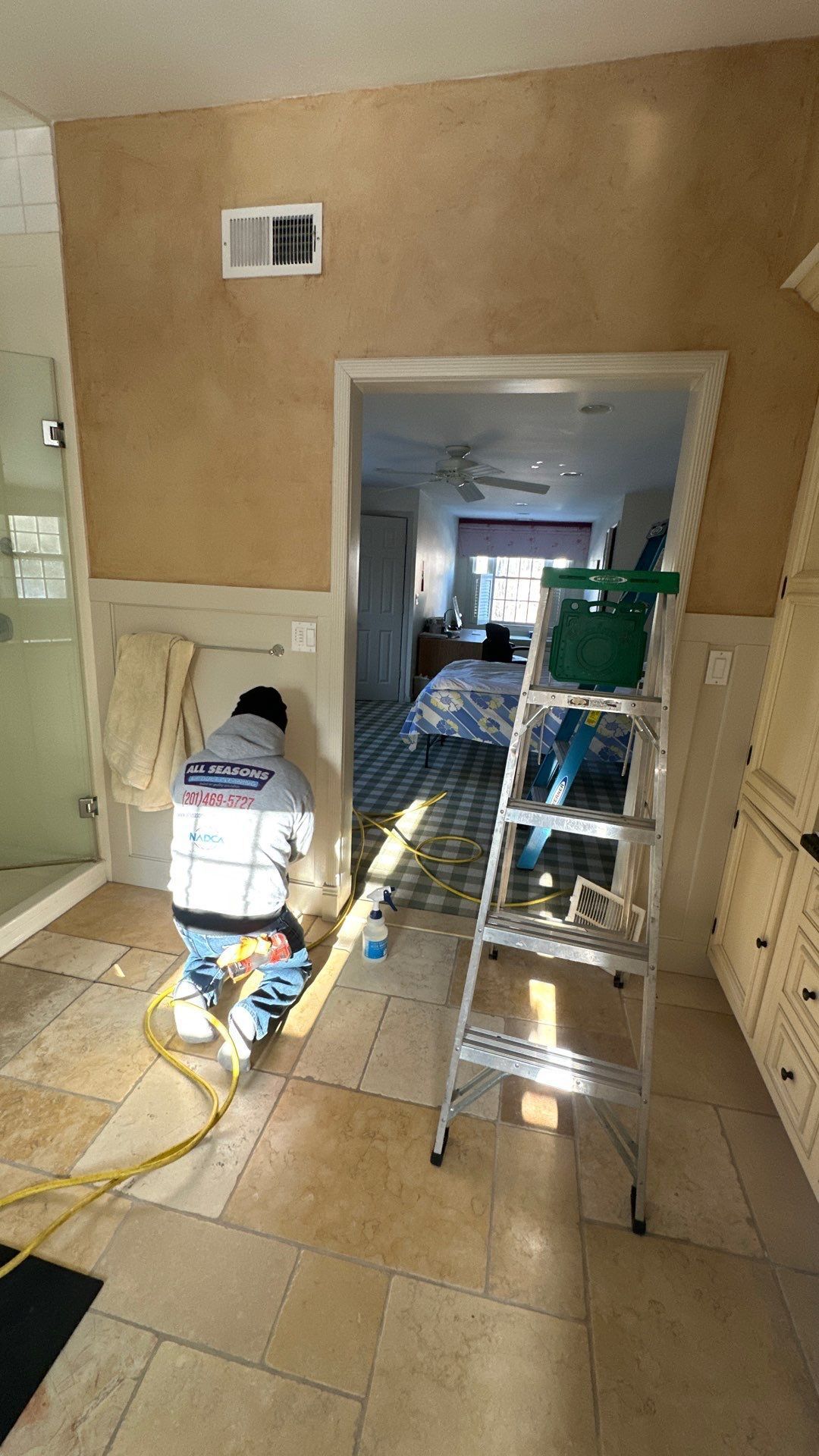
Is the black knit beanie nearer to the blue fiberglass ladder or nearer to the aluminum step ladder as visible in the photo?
the aluminum step ladder

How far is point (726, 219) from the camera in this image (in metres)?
1.62

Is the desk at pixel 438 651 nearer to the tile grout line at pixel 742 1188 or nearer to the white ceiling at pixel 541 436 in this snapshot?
the white ceiling at pixel 541 436

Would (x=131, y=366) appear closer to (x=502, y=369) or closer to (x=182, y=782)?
(x=502, y=369)

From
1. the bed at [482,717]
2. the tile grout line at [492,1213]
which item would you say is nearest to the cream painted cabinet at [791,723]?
the tile grout line at [492,1213]

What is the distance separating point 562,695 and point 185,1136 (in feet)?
4.71

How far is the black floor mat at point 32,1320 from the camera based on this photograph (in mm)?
1022

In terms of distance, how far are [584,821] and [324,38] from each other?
2.13m

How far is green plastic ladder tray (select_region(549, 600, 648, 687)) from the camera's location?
1378 millimetres

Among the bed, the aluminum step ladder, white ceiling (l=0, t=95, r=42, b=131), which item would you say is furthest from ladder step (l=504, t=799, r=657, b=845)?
white ceiling (l=0, t=95, r=42, b=131)

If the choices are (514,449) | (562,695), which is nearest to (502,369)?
(562,695)

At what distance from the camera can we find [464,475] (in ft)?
15.2

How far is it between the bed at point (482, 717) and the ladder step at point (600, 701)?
2.41 metres

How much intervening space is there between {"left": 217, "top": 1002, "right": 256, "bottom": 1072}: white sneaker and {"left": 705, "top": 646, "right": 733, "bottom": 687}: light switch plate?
70.1 inches

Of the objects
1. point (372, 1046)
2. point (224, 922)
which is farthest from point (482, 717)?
point (224, 922)
